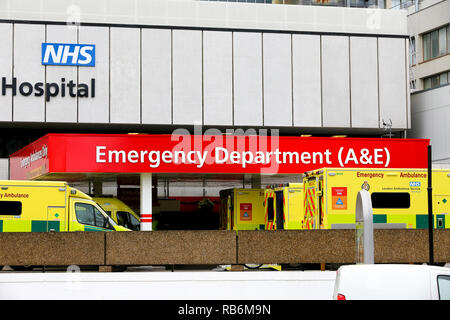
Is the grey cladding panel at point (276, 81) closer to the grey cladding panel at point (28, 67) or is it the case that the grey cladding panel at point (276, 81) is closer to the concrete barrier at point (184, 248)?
the grey cladding panel at point (28, 67)

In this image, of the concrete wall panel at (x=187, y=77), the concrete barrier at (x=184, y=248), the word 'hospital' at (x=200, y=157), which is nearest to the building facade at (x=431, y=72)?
the concrete wall panel at (x=187, y=77)

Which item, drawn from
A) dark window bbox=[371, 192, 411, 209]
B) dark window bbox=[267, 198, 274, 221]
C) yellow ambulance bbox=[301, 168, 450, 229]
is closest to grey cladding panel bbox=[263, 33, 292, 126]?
dark window bbox=[267, 198, 274, 221]

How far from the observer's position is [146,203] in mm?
29609

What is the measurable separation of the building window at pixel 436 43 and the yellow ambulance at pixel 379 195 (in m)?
34.7

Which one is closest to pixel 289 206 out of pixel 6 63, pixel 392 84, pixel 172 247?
pixel 172 247

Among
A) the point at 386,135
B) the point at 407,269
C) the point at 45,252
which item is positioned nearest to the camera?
the point at 407,269

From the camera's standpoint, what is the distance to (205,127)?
41781 mm

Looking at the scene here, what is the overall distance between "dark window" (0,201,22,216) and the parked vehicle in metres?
14.5

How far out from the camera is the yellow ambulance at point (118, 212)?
26.8 m

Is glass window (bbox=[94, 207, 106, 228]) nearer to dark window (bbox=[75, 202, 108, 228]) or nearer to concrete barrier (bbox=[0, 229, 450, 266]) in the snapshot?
dark window (bbox=[75, 202, 108, 228])

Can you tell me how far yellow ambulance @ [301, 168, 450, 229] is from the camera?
64.4 ft

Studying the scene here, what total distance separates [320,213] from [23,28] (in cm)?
2582
